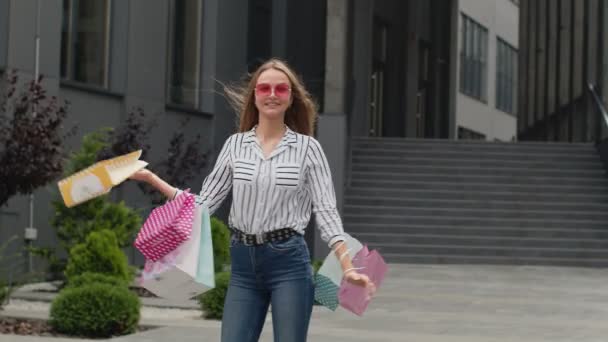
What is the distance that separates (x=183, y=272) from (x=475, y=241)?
62.6 ft

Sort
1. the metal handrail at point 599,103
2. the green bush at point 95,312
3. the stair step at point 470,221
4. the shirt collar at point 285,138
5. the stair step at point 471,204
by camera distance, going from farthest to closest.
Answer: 1. the metal handrail at point 599,103
2. the stair step at point 471,204
3. the stair step at point 470,221
4. the green bush at point 95,312
5. the shirt collar at point 285,138

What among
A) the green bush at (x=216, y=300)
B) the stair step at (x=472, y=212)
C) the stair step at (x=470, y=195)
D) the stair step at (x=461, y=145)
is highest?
the stair step at (x=461, y=145)

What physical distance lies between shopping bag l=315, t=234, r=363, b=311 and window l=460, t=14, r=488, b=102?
5202 centimetres

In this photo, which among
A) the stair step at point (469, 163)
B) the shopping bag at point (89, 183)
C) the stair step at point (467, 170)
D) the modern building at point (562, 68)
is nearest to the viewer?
the shopping bag at point (89, 183)

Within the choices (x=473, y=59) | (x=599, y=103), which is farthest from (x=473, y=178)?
(x=473, y=59)

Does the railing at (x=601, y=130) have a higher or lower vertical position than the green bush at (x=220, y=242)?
higher

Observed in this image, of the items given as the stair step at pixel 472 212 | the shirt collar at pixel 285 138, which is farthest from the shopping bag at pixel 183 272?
the stair step at pixel 472 212

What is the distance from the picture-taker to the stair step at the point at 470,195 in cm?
2564

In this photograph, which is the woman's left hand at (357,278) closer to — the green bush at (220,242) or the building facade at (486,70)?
the green bush at (220,242)

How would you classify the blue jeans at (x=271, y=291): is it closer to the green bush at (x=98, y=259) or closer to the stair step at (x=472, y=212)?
the green bush at (x=98, y=259)

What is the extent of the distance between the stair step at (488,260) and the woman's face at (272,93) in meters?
17.8

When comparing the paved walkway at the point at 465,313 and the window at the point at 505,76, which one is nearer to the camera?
the paved walkway at the point at 465,313

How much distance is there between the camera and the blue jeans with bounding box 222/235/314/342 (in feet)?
16.9

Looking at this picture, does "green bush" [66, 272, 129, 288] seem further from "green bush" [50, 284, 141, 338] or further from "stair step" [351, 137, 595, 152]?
"stair step" [351, 137, 595, 152]
